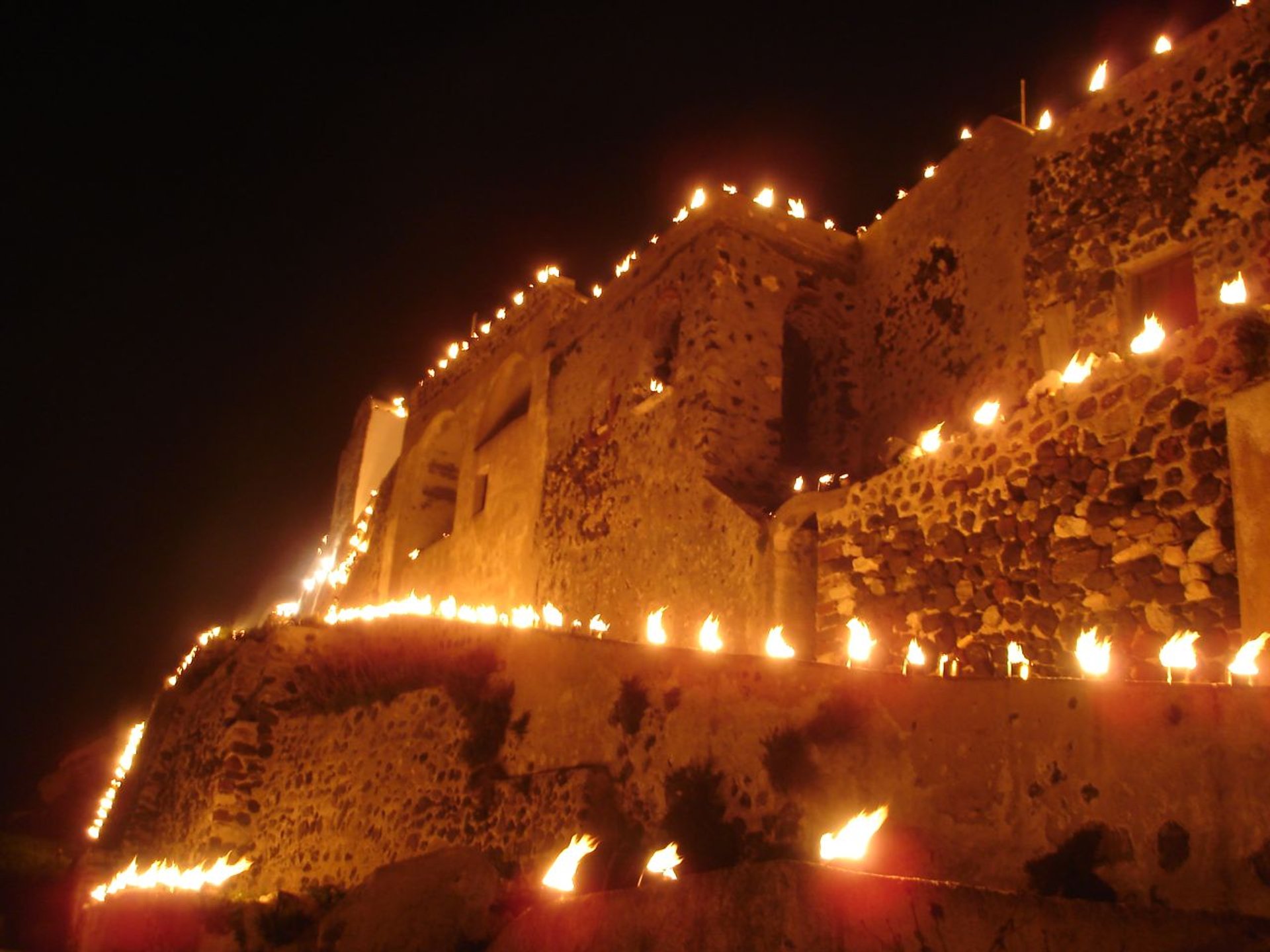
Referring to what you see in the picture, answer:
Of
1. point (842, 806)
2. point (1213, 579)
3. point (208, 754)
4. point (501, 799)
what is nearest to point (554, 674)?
point (501, 799)

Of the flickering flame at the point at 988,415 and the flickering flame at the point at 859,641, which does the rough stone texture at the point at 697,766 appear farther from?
the flickering flame at the point at 988,415

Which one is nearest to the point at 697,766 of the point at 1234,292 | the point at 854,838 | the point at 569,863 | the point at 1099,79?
the point at 569,863

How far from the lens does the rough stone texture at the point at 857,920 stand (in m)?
2.98

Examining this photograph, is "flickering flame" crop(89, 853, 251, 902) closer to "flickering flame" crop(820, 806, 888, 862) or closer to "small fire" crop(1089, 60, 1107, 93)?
"flickering flame" crop(820, 806, 888, 862)

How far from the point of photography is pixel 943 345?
35.9 ft

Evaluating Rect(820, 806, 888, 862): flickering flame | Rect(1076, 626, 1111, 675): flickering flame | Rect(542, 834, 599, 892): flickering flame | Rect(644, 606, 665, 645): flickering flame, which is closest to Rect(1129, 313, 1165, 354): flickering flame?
Rect(1076, 626, 1111, 675): flickering flame

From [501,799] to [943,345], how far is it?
21.4 ft

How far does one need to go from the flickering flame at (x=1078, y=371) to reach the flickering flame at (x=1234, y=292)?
1.36m

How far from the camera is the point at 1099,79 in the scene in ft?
31.8

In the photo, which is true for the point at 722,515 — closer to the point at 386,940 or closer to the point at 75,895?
the point at 386,940

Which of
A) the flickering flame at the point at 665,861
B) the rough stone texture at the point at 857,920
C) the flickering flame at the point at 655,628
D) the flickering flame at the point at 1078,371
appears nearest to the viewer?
the rough stone texture at the point at 857,920

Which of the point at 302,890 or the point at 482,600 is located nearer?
the point at 302,890

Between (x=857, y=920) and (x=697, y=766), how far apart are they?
2419mm

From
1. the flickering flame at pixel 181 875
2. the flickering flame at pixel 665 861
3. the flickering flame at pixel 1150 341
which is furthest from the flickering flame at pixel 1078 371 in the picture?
the flickering flame at pixel 181 875
